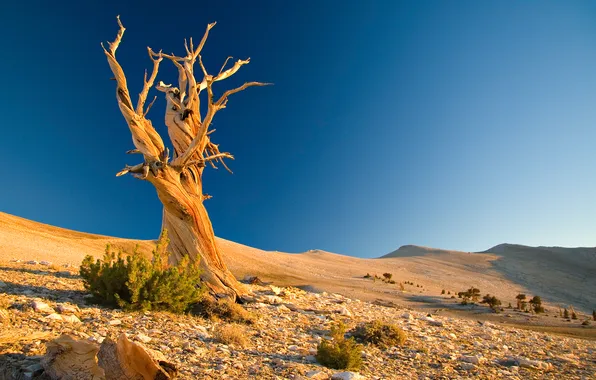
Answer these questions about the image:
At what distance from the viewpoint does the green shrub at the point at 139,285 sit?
24.3 ft

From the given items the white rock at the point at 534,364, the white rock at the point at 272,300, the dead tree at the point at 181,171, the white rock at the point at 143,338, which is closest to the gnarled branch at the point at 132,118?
the dead tree at the point at 181,171

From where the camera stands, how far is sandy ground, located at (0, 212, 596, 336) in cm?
2355

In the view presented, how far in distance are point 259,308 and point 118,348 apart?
641cm

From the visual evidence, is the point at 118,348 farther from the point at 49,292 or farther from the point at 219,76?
the point at 219,76

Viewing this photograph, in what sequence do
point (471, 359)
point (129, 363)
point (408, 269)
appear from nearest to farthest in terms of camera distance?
point (129, 363) → point (471, 359) → point (408, 269)

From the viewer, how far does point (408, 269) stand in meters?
52.3

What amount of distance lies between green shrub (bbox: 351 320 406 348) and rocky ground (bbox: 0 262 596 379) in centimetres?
19

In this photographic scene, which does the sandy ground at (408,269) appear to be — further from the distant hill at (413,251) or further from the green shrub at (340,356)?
the green shrub at (340,356)

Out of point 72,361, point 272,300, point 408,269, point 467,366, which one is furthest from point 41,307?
point 408,269

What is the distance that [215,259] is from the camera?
1039 cm

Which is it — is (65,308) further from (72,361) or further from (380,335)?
(380,335)

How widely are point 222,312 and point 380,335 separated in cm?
366

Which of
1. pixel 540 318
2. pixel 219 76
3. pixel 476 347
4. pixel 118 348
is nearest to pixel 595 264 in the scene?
pixel 540 318

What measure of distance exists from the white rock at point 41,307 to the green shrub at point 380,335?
6.17 m
